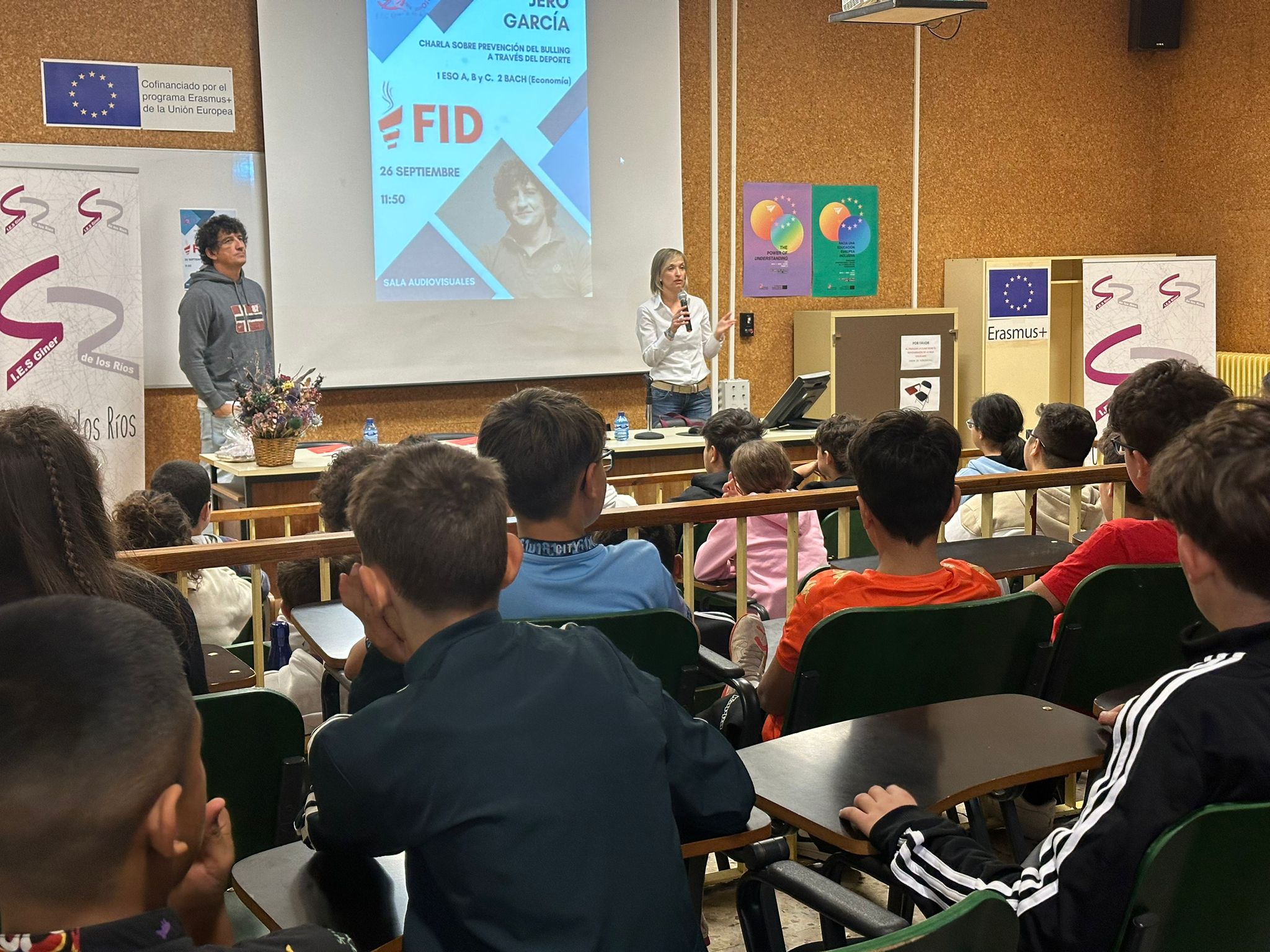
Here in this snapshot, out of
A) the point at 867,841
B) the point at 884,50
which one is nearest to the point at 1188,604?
the point at 867,841

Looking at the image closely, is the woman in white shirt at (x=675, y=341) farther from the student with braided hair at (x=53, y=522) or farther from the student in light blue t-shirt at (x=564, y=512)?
the student with braided hair at (x=53, y=522)

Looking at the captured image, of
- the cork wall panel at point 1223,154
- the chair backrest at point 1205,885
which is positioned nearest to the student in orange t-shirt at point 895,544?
the chair backrest at point 1205,885

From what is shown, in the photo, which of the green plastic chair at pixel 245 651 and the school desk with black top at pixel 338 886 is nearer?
the school desk with black top at pixel 338 886

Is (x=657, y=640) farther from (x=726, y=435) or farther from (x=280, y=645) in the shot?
(x=726, y=435)

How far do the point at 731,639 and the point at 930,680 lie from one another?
1.66 ft

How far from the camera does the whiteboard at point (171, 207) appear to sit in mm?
6289

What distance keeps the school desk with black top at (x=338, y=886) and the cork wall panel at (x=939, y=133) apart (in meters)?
6.58

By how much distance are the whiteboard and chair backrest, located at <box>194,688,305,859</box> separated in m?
5.06

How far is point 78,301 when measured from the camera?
5.77 meters

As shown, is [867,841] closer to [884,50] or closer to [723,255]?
[723,255]

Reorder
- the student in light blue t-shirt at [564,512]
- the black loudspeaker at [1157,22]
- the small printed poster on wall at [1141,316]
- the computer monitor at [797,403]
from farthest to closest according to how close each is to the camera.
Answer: the black loudspeaker at [1157,22]
the small printed poster on wall at [1141,316]
the computer monitor at [797,403]
the student in light blue t-shirt at [564,512]

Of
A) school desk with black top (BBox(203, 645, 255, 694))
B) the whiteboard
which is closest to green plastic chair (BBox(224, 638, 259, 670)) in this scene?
school desk with black top (BBox(203, 645, 255, 694))

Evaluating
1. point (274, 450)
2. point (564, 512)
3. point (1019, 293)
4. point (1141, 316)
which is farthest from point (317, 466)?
point (1141, 316)

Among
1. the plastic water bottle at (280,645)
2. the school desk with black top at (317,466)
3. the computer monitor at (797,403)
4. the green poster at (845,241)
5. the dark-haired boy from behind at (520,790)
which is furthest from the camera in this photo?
the green poster at (845,241)
